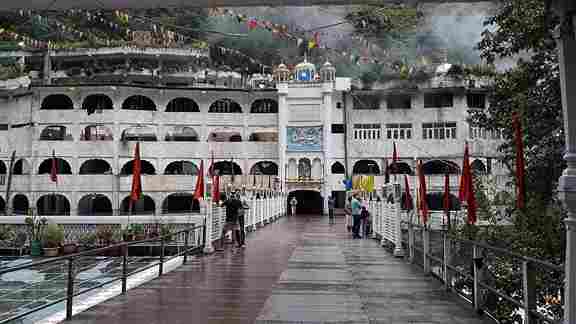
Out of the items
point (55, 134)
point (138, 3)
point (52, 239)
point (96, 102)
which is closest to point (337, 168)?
point (96, 102)

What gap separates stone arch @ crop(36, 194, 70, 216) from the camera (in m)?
43.0

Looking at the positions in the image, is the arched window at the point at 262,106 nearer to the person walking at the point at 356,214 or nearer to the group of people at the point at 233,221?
the person walking at the point at 356,214

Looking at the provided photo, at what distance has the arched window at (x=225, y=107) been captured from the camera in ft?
153

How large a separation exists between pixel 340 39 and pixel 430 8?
13141 millimetres

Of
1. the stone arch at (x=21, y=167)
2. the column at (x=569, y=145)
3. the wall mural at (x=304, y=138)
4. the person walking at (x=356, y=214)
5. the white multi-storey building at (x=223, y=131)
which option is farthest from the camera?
the wall mural at (x=304, y=138)

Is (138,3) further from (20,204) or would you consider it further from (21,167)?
(20,204)

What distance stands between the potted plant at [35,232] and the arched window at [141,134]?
82.4 ft

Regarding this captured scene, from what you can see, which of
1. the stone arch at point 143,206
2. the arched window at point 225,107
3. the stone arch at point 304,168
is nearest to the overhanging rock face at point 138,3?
the stone arch at point 304,168

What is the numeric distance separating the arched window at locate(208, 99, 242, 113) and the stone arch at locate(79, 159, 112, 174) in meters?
10.4

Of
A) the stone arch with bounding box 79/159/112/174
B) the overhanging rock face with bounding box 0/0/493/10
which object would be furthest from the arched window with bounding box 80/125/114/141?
the overhanging rock face with bounding box 0/0/493/10

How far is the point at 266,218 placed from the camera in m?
27.0

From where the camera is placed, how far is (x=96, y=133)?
45.8 m

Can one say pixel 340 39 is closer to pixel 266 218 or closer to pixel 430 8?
pixel 430 8

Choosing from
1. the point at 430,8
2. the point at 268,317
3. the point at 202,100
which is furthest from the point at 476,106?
the point at 268,317
